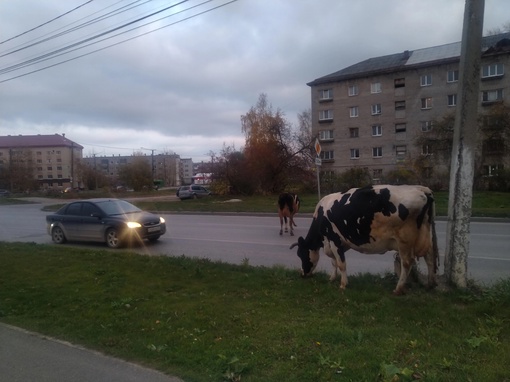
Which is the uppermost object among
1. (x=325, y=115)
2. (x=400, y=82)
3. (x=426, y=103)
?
(x=400, y=82)

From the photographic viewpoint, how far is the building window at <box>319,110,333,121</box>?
2184 inches

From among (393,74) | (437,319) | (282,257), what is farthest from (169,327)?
(393,74)

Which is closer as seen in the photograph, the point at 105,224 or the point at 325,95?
the point at 105,224

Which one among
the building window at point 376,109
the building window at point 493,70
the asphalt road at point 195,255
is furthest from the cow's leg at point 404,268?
the building window at point 376,109

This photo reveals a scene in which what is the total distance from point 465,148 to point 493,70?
155ft

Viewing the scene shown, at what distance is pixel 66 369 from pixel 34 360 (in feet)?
1.77

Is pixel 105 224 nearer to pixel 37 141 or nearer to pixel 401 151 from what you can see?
pixel 401 151

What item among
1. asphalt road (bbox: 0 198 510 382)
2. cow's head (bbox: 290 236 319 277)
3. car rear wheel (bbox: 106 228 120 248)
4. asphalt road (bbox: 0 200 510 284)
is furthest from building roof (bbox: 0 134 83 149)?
cow's head (bbox: 290 236 319 277)

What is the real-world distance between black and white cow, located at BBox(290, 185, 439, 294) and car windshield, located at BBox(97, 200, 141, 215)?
9.16 m

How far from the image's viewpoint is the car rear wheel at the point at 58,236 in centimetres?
1450

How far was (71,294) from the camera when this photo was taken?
705 centimetres

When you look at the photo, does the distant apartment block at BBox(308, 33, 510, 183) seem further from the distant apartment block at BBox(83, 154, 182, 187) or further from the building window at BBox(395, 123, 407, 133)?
the distant apartment block at BBox(83, 154, 182, 187)

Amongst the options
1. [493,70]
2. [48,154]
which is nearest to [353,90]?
[493,70]

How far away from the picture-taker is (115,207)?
14.1 meters
